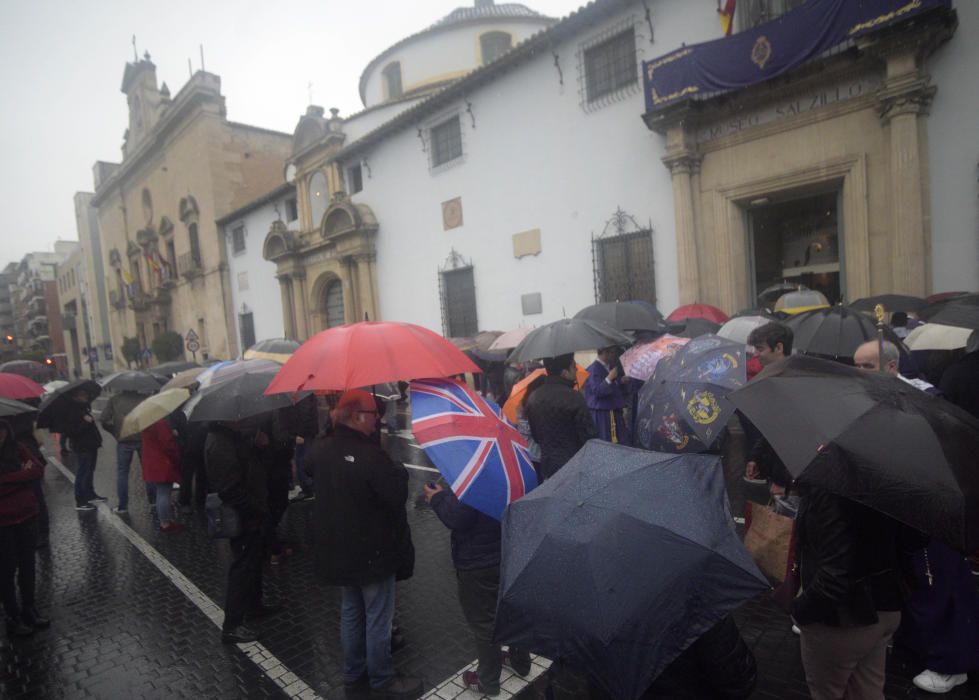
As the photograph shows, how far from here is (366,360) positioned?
3189 mm

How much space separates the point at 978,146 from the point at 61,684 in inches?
458

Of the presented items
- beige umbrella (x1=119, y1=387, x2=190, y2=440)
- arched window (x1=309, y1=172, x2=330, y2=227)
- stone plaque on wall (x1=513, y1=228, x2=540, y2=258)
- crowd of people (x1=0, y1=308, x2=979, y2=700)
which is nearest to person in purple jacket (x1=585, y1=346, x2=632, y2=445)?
crowd of people (x1=0, y1=308, x2=979, y2=700)

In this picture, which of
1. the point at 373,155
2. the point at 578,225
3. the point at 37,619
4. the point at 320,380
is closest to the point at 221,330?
the point at 373,155

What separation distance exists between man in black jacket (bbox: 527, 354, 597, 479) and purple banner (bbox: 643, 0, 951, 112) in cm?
735

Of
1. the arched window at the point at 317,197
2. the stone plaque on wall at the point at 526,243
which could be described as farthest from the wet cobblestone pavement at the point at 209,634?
the arched window at the point at 317,197

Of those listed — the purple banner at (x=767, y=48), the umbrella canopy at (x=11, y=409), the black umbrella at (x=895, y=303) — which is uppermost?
the purple banner at (x=767, y=48)

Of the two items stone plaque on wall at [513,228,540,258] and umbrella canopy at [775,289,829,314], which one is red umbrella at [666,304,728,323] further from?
stone plaque on wall at [513,228,540,258]

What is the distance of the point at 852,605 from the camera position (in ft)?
6.59

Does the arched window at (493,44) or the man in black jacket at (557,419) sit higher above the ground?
the arched window at (493,44)

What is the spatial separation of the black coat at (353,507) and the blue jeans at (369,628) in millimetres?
180

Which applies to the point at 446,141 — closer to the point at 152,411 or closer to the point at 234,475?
the point at 152,411

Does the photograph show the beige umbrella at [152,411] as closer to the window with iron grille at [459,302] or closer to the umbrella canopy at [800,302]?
the umbrella canopy at [800,302]

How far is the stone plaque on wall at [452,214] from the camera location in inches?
601

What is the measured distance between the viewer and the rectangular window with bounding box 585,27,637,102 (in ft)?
37.0
